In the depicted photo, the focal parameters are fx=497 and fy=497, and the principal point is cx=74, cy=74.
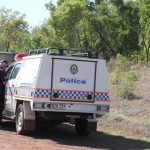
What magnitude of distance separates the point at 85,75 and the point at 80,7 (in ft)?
96.7

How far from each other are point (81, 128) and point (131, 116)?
2.66 metres

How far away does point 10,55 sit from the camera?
63.0ft

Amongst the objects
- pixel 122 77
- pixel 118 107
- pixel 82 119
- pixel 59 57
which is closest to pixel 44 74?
pixel 59 57

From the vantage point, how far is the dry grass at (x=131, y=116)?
14312 millimetres

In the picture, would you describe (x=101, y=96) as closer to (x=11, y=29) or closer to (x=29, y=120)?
(x=29, y=120)

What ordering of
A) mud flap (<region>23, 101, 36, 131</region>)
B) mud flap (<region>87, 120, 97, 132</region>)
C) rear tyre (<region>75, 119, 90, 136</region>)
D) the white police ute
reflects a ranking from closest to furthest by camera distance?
the white police ute → mud flap (<region>23, 101, 36, 131</region>) → mud flap (<region>87, 120, 97, 132</region>) → rear tyre (<region>75, 119, 90, 136</region>)

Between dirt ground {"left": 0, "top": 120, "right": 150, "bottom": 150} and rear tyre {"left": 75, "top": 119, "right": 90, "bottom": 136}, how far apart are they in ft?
0.50

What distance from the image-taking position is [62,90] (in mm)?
12961

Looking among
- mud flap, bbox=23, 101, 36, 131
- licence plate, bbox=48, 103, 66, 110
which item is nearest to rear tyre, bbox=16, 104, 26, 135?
mud flap, bbox=23, 101, 36, 131

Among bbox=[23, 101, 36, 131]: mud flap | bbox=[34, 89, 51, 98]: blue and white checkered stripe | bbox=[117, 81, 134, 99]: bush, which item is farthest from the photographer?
bbox=[117, 81, 134, 99]: bush

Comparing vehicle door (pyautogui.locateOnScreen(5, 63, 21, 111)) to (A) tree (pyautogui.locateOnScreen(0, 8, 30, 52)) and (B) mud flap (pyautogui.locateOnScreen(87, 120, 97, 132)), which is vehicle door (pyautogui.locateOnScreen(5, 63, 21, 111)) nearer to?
(B) mud flap (pyautogui.locateOnScreen(87, 120, 97, 132))

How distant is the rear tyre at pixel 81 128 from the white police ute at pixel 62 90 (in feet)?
0.74

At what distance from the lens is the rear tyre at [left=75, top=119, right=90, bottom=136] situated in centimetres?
1401

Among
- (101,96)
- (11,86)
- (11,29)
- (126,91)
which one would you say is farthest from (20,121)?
(11,29)
